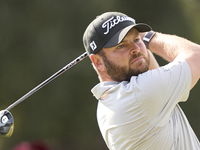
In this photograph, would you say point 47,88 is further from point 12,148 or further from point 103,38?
point 103,38

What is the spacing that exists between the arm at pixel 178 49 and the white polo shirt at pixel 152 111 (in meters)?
0.04

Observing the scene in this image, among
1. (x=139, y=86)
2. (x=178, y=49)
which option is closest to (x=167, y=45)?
(x=178, y=49)

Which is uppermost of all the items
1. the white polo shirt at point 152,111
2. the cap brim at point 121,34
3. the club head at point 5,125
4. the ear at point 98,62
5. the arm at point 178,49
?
the cap brim at point 121,34

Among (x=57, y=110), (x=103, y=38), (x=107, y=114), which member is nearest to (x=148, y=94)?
(x=107, y=114)

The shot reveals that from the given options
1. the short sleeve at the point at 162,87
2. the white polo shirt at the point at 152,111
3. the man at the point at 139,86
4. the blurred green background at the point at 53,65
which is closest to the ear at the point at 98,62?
the man at the point at 139,86

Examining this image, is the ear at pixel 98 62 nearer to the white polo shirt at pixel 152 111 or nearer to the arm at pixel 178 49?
the white polo shirt at pixel 152 111

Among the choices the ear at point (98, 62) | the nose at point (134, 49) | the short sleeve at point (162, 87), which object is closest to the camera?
the short sleeve at point (162, 87)

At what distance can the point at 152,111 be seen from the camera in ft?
5.46

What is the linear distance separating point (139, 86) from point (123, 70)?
155mm

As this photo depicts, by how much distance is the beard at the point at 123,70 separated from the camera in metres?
1.76

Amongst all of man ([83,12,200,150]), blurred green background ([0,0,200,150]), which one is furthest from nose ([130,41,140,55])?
blurred green background ([0,0,200,150])

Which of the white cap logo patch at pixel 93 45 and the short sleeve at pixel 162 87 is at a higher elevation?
the white cap logo patch at pixel 93 45

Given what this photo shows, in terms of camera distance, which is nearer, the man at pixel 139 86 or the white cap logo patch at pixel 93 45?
the man at pixel 139 86

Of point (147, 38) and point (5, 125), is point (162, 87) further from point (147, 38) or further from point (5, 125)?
point (5, 125)
